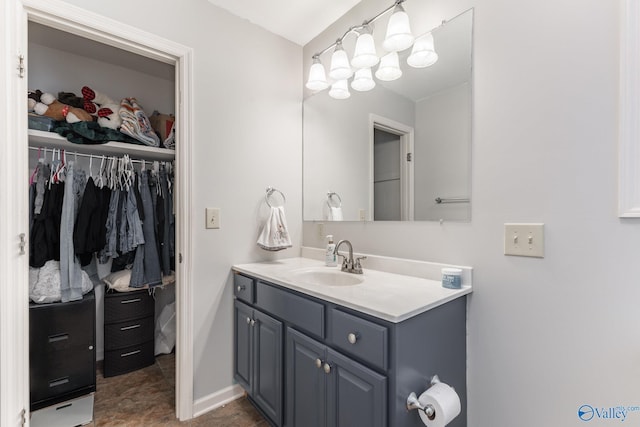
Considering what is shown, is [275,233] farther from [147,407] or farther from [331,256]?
[147,407]

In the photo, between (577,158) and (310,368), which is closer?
(577,158)

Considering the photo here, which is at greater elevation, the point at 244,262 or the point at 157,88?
the point at 157,88

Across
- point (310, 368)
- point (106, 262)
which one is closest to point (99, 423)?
point (106, 262)

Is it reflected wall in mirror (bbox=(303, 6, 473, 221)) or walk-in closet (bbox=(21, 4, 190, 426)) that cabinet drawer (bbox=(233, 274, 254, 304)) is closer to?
walk-in closet (bbox=(21, 4, 190, 426))

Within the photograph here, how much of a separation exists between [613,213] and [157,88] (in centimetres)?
316

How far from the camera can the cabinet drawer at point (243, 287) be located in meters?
1.64

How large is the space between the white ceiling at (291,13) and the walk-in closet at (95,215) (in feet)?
1.87

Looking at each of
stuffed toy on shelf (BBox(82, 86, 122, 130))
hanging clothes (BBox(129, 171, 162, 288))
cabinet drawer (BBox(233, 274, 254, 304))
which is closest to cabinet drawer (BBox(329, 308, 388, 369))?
cabinet drawer (BBox(233, 274, 254, 304))

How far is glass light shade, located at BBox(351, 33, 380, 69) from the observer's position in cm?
156

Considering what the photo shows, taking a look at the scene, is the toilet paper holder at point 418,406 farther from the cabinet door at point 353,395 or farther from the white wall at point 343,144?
the white wall at point 343,144

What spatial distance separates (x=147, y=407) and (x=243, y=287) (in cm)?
95

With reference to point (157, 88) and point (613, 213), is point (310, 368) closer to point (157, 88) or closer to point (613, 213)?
point (613, 213)

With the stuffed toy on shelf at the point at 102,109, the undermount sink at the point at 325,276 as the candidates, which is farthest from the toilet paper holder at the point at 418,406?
the stuffed toy on shelf at the point at 102,109

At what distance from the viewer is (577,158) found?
990 mm
